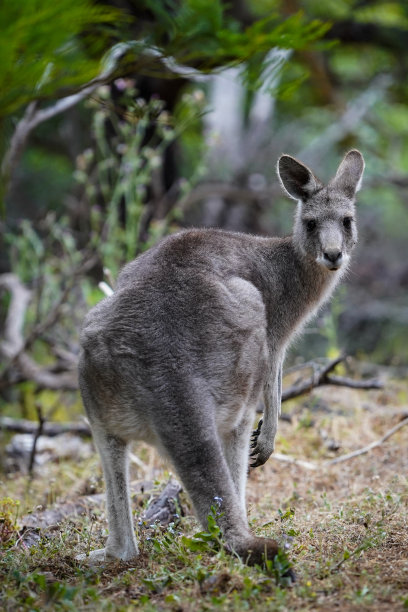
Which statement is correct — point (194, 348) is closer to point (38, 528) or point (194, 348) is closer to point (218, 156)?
point (38, 528)

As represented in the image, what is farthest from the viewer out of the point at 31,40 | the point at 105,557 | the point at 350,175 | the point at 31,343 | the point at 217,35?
the point at 31,343

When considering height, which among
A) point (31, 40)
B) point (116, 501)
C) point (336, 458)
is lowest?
point (336, 458)

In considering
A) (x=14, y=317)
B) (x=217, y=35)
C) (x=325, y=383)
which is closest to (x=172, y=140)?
(x=14, y=317)

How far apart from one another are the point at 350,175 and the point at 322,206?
0.96 ft

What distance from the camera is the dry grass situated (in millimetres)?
2619

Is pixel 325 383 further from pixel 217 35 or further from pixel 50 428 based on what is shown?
pixel 217 35

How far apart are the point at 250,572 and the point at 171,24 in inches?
96.8

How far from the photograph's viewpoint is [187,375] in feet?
10.1

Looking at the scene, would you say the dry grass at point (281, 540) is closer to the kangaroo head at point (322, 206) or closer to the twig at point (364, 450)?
the twig at point (364, 450)

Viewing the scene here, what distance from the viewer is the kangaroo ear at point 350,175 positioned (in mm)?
4273

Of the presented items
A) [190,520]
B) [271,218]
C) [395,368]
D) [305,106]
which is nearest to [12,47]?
[190,520]

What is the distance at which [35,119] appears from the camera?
4895 mm

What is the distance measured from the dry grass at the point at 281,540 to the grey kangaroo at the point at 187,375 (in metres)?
0.16

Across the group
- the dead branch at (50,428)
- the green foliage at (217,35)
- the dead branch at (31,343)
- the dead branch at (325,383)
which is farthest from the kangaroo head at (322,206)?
the dead branch at (50,428)
